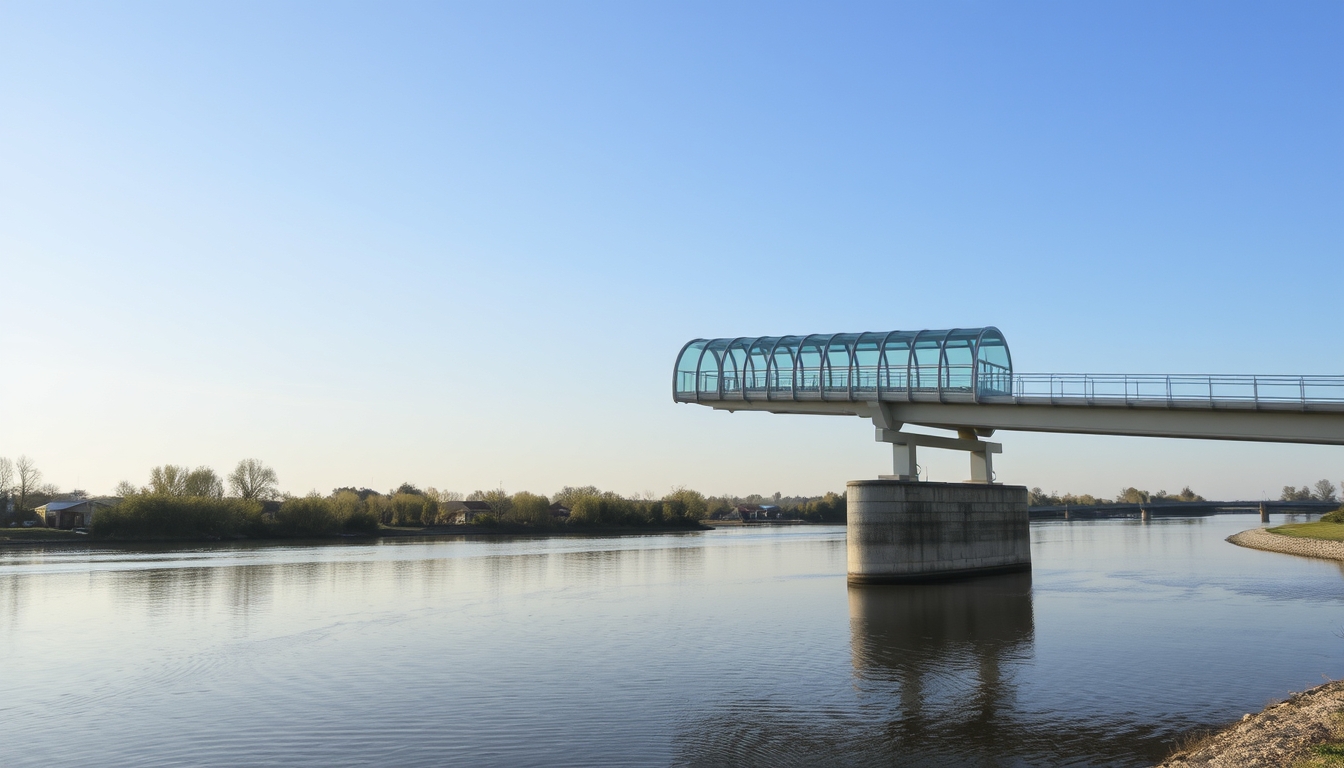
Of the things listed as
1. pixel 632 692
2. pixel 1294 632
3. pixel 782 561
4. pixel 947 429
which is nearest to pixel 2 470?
pixel 782 561

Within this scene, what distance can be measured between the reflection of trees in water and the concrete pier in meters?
17.3

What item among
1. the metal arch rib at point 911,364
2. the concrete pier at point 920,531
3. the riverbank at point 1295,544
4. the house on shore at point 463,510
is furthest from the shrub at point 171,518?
the riverbank at point 1295,544

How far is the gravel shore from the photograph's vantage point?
64075mm

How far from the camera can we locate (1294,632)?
29.2 m

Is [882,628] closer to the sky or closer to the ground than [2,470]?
closer to the ground

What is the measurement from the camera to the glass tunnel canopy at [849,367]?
152 ft

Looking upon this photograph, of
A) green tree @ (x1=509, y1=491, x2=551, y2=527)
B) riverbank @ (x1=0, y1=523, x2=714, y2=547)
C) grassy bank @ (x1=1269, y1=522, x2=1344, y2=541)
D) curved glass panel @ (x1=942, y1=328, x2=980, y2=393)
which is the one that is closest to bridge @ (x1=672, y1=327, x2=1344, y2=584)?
curved glass panel @ (x1=942, y1=328, x2=980, y2=393)

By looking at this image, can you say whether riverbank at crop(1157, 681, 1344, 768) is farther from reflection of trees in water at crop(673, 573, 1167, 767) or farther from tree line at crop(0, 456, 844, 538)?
tree line at crop(0, 456, 844, 538)

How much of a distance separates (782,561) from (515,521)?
242 ft

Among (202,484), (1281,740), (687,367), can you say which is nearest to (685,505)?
(202,484)

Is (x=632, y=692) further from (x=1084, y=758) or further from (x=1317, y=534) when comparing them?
(x=1317, y=534)

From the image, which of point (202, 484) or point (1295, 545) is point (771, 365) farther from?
point (202, 484)

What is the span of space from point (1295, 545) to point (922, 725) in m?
69.4

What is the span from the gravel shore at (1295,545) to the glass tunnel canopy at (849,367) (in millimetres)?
33713
